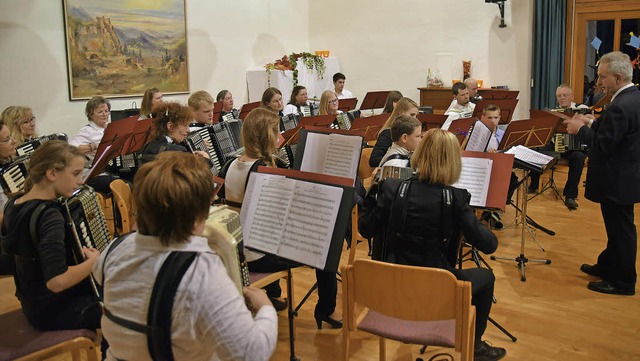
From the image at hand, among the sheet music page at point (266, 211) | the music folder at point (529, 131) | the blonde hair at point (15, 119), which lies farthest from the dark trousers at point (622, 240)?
the blonde hair at point (15, 119)

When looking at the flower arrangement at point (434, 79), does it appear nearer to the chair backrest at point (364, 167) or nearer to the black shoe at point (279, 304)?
the chair backrest at point (364, 167)

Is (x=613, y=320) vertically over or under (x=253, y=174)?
under

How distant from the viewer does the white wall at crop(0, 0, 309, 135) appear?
7484 millimetres

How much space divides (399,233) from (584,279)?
2.32 meters

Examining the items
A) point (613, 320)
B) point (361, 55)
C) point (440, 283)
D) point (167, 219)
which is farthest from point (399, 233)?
point (361, 55)

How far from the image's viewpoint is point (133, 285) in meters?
Result: 1.56

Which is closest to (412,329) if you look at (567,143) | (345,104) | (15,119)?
(15,119)

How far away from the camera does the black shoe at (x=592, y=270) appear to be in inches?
178

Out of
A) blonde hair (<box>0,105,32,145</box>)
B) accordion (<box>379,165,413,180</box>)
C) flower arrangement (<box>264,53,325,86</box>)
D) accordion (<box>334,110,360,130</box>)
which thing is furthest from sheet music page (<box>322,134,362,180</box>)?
flower arrangement (<box>264,53,325,86</box>)

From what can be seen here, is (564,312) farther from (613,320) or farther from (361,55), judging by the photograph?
(361,55)

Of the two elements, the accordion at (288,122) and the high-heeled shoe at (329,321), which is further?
the accordion at (288,122)

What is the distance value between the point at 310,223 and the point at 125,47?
7.20 m

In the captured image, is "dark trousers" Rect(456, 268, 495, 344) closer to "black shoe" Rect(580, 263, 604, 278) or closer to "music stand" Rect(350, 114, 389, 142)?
"black shoe" Rect(580, 263, 604, 278)

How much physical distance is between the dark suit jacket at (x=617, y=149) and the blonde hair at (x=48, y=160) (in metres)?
3.36
